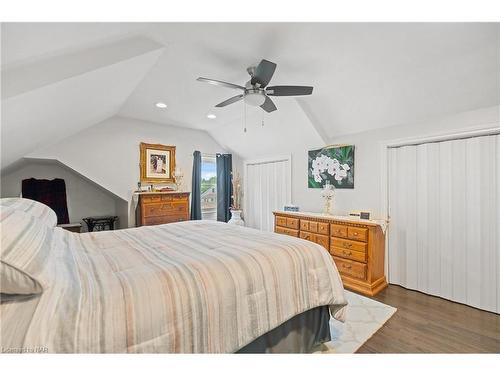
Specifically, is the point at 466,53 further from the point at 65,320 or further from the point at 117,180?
the point at 117,180

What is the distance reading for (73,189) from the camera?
393 cm

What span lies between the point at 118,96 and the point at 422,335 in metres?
3.96

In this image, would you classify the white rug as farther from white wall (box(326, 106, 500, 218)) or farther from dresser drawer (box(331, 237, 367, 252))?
white wall (box(326, 106, 500, 218))

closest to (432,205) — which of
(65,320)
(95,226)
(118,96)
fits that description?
(65,320)

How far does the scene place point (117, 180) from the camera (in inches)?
148

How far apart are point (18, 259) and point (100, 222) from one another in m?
3.46

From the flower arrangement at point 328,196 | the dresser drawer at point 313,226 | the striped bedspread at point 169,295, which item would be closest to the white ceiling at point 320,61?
the flower arrangement at point 328,196

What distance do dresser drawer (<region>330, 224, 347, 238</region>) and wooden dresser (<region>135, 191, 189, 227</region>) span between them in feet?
8.21

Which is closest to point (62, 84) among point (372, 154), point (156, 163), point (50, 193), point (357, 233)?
point (156, 163)

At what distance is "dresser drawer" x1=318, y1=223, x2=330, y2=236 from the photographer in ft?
10.0

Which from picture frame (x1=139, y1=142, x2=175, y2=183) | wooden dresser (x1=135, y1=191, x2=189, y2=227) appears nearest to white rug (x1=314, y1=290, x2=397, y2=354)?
wooden dresser (x1=135, y1=191, x2=189, y2=227)

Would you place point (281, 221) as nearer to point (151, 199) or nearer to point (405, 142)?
point (405, 142)

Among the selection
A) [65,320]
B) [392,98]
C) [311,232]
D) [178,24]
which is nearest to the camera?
[65,320]

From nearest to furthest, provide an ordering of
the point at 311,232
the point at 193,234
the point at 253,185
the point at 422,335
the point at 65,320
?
1. the point at 65,320
2. the point at 422,335
3. the point at 193,234
4. the point at 311,232
5. the point at 253,185
